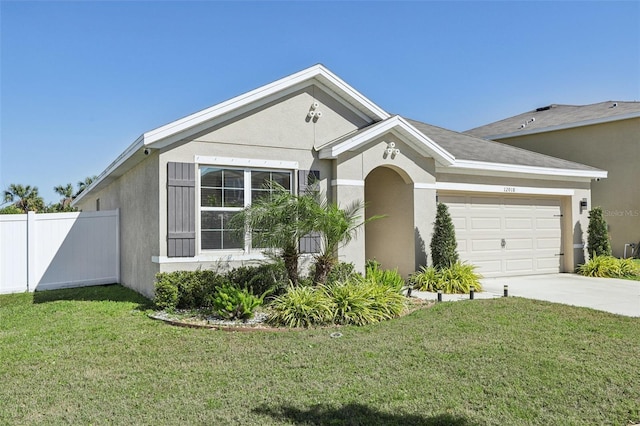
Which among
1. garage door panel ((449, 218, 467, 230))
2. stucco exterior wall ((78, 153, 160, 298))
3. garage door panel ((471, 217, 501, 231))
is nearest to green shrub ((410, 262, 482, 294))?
garage door panel ((449, 218, 467, 230))

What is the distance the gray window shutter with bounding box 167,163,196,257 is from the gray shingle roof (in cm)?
749

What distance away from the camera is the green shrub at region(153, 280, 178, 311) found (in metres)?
8.73

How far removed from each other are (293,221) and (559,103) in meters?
23.6

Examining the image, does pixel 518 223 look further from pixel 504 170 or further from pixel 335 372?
pixel 335 372

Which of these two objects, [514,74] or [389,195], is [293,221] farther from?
[514,74]

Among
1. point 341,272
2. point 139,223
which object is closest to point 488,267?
point 341,272

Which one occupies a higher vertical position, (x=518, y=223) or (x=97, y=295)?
(x=518, y=223)

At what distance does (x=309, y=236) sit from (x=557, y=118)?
17.2m

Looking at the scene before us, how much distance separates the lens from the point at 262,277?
950 centimetres

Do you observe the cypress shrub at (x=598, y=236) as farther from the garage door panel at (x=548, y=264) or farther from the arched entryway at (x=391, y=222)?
the arched entryway at (x=391, y=222)

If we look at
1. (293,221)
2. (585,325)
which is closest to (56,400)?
(293,221)

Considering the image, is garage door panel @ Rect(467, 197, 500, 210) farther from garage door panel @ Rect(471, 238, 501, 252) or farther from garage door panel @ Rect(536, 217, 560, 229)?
garage door panel @ Rect(536, 217, 560, 229)

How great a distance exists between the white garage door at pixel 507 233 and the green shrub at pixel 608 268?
94 cm

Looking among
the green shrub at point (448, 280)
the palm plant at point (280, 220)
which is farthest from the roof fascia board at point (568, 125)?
the palm plant at point (280, 220)
